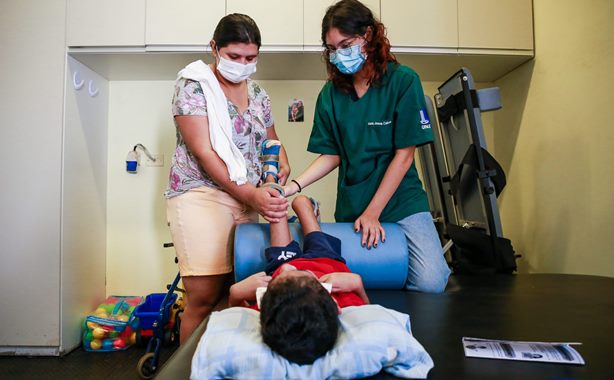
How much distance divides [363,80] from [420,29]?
96 cm

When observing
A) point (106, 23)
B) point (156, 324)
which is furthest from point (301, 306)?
point (106, 23)

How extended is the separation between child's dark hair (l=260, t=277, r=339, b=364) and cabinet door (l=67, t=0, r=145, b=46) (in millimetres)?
1927

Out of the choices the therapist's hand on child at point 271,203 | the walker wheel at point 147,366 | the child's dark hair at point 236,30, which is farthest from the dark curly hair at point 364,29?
the walker wheel at point 147,366

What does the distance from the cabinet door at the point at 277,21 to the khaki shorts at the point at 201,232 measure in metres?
1.12

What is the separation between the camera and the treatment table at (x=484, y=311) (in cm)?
70

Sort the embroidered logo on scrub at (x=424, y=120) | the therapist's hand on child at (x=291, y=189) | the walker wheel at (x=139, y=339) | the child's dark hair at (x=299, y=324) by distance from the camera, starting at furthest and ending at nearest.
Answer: the walker wheel at (x=139, y=339) < the therapist's hand on child at (x=291, y=189) < the embroidered logo on scrub at (x=424, y=120) < the child's dark hair at (x=299, y=324)

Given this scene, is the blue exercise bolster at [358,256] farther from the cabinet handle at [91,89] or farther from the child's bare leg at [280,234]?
the cabinet handle at [91,89]

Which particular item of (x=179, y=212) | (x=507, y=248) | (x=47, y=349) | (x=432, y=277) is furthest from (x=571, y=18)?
(x=47, y=349)

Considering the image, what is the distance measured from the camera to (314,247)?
3.87 ft

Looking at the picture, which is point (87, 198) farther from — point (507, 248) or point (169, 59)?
point (507, 248)

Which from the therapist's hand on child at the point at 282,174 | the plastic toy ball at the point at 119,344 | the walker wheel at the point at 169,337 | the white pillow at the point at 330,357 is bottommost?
the plastic toy ball at the point at 119,344

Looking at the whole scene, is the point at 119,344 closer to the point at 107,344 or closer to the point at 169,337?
the point at 107,344

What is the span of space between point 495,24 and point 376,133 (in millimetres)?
1352

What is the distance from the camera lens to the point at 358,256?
1.26 metres
